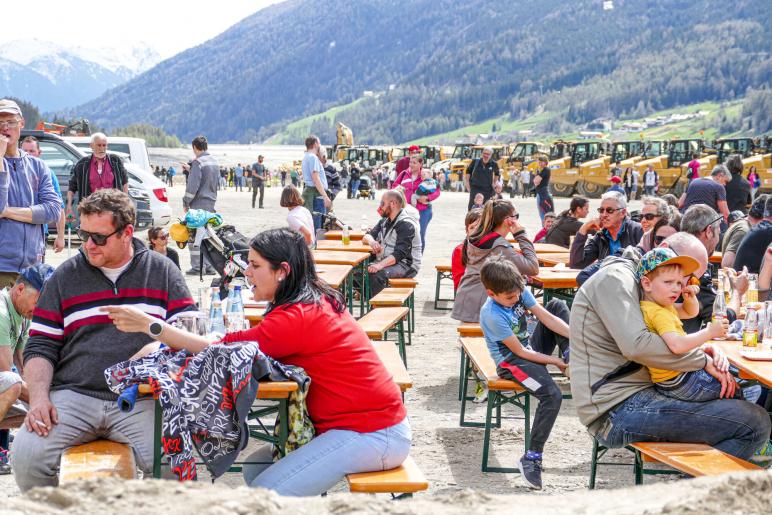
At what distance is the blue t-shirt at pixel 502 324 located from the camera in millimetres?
5551

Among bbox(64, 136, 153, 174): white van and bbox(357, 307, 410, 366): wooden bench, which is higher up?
bbox(64, 136, 153, 174): white van

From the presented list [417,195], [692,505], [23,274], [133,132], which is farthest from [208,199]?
[133,132]

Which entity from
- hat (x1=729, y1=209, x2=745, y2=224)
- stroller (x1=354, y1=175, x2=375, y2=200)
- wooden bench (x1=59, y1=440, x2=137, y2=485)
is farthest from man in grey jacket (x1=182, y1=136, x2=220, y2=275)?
stroller (x1=354, y1=175, x2=375, y2=200)

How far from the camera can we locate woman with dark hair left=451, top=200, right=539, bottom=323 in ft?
23.2

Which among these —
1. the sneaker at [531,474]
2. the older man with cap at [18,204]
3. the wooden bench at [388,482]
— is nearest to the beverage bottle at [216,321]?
the wooden bench at [388,482]

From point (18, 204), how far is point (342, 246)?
4.42 meters

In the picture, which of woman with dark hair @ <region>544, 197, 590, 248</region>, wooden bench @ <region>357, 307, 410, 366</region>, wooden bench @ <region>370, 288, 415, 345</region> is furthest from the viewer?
woman with dark hair @ <region>544, 197, 590, 248</region>

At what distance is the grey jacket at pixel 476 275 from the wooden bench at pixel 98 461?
346 centimetres

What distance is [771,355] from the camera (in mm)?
4828

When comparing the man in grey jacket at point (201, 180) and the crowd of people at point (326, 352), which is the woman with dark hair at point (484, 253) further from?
the man in grey jacket at point (201, 180)

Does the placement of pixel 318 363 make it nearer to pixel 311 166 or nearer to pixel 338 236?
pixel 338 236

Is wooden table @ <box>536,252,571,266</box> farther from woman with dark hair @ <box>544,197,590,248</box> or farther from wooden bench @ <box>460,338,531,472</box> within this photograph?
wooden bench @ <box>460,338,531,472</box>

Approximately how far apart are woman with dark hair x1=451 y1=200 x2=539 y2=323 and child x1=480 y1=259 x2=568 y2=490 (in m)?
1.21

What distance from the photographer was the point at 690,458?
13.6 ft
